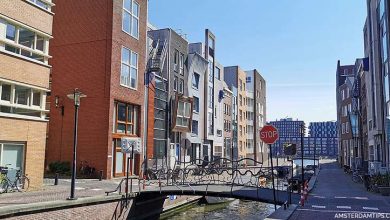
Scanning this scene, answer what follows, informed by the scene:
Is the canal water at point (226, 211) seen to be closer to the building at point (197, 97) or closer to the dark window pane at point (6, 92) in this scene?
the dark window pane at point (6, 92)

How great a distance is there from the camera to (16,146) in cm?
1914

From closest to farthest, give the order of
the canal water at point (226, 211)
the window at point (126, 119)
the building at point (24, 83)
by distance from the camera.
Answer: the building at point (24, 83) < the canal water at point (226, 211) < the window at point (126, 119)

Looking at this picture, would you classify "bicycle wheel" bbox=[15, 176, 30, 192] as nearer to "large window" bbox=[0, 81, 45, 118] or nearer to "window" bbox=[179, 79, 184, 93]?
"large window" bbox=[0, 81, 45, 118]

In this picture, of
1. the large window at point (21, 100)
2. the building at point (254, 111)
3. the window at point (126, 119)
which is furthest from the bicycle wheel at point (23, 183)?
the building at point (254, 111)

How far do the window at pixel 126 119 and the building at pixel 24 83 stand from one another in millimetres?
9382

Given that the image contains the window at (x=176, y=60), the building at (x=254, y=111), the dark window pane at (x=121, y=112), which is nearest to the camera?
the dark window pane at (x=121, y=112)

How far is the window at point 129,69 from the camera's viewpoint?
30.5 meters

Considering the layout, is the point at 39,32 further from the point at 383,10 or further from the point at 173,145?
the point at 383,10

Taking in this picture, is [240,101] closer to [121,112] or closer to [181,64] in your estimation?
[181,64]

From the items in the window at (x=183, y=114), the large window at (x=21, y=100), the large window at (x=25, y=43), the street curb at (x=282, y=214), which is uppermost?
the large window at (x=25, y=43)

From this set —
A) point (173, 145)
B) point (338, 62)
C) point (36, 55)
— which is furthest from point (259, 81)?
point (36, 55)

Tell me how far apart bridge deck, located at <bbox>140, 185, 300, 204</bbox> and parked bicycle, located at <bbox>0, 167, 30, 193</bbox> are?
551 cm

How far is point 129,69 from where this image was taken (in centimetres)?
3131

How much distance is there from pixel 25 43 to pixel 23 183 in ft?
22.3
